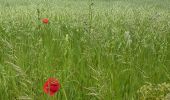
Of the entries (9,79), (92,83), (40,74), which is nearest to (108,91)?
(92,83)

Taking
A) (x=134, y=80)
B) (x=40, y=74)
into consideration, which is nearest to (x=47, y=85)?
(x=40, y=74)

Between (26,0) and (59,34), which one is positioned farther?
(26,0)

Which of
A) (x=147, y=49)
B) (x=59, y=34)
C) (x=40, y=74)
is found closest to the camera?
(x=40, y=74)

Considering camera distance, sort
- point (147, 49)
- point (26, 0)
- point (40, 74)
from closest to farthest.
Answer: point (40, 74)
point (147, 49)
point (26, 0)

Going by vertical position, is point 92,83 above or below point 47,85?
below

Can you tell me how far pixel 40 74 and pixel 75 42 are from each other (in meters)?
1.13

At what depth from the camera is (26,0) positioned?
9.45 meters

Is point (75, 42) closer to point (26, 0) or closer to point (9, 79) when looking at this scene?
point (9, 79)

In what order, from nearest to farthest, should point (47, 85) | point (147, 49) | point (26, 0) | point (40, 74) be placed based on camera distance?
point (47, 85) < point (40, 74) < point (147, 49) < point (26, 0)

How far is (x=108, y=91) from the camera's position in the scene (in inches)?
75.3

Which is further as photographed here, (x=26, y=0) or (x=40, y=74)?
(x=26, y=0)

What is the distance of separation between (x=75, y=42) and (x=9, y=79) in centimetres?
117

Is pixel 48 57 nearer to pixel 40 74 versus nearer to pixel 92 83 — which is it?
pixel 40 74

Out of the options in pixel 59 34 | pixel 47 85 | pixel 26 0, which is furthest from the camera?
pixel 26 0
